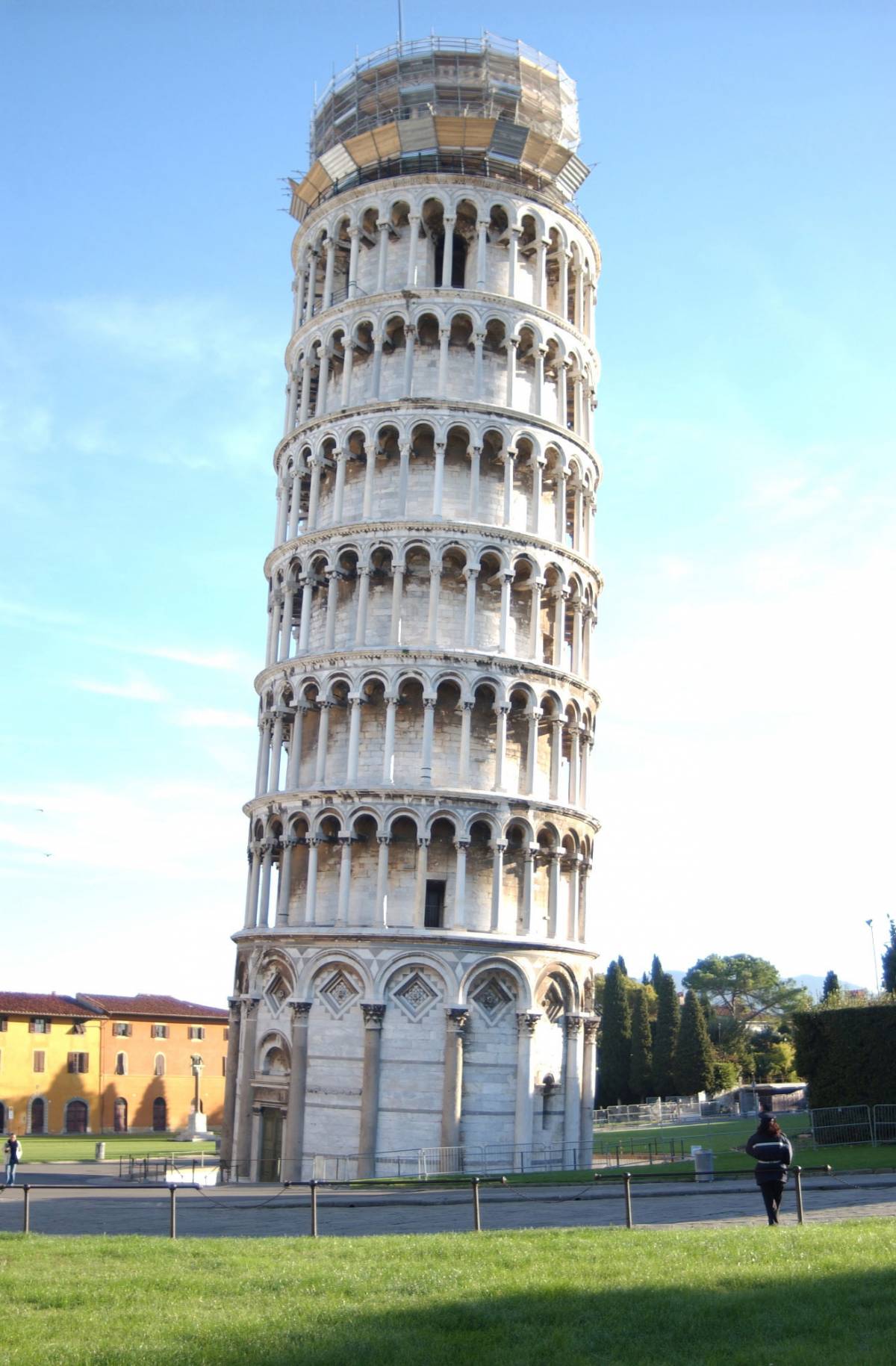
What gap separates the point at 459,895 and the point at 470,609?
9.34 meters

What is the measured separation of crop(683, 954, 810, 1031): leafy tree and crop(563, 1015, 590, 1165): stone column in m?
67.2

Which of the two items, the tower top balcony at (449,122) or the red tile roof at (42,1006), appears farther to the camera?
the red tile roof at (42,1006)

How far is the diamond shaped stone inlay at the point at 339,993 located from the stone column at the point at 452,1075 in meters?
3.06

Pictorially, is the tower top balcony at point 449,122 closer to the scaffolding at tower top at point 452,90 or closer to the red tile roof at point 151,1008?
the scaffolding at tower top at point 452,90

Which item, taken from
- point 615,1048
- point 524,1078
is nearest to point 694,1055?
point 615,1048

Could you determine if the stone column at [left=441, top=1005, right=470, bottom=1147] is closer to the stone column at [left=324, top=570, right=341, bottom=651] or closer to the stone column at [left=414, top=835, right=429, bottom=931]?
the stone column at [left=414, top=835, right=429, bottom=931]

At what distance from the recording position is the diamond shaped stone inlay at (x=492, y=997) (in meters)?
41.0

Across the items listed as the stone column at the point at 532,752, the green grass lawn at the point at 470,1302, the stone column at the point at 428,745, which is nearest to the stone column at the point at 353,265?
the stone column at the point at 428,745

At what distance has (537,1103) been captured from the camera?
41.3m

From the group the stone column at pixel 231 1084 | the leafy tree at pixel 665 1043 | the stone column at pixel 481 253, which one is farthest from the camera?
the leafy tree at pixel 665 1043

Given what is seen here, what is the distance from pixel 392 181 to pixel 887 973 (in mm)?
58479

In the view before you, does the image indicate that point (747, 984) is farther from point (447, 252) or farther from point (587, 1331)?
point (587, 1331)

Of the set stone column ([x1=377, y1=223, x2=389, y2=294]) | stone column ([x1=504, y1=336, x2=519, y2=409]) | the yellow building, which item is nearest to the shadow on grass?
stone column ([x1=504, y1=336, x2=519, y2=409])

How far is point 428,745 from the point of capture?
42031 mm
